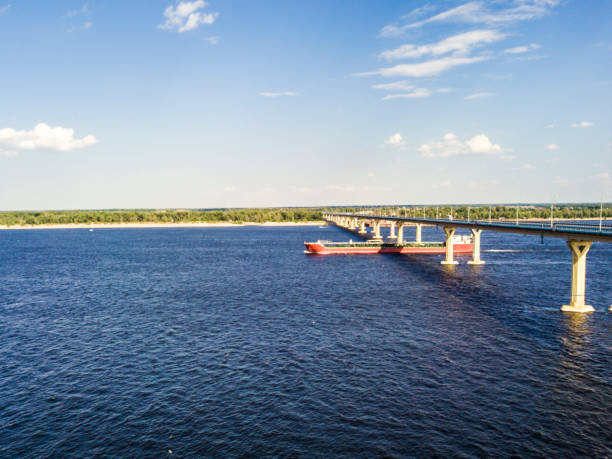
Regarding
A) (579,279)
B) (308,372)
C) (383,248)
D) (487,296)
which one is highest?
(579,279)

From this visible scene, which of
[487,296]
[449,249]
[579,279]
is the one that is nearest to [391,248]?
[449,249]

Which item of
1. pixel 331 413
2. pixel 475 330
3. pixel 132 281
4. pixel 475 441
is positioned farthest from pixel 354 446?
pixel 132 281

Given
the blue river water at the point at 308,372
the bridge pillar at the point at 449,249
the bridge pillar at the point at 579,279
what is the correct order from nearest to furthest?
the blue river water at the point at 308,372, the bridge pillar at the point at 579,279, the bridge pillar at the point at 449,249

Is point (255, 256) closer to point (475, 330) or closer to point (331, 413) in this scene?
point (475, 330)

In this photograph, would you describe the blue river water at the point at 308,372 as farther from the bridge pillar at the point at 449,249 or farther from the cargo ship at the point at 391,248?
the cargo ship at the point at 391,248

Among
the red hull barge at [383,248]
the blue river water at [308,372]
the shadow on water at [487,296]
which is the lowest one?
the blue river water at [308,372]

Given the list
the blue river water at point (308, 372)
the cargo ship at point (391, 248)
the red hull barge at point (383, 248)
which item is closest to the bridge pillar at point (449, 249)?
the cargo ship at point (391, 248)

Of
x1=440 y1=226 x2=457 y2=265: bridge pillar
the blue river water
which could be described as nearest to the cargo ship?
x1=440 y1=226 x2=457 y2=265: bridge pillar

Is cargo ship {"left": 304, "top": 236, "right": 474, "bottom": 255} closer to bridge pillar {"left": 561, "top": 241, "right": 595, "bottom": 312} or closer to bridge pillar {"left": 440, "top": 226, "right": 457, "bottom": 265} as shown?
bridge pillar {"left": 440, "top": 226, "right": 457, "bottom": 265}

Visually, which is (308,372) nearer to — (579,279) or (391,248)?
(579,279)
